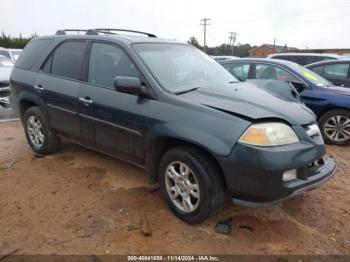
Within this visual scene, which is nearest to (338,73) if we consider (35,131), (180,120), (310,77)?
(310,77)

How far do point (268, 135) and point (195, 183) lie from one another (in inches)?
32.2

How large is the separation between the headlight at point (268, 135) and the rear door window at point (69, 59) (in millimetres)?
2452

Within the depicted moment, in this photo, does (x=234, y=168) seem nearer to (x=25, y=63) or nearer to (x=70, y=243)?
(x=70, y=243)

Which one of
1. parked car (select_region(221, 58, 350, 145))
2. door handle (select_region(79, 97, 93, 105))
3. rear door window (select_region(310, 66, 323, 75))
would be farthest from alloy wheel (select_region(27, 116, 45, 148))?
rear door window (select_region(310, 66, 323, 75))

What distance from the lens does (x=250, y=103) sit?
321 centimetres

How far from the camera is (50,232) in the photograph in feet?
10.4

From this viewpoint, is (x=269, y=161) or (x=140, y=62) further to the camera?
(x=140, y=62)

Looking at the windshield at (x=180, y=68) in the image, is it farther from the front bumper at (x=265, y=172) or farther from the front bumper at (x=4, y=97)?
the front bumper at (x=4, y=97)

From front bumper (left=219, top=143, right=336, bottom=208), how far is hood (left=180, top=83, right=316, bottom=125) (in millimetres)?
309

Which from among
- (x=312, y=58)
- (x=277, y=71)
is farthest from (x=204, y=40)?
(x=277, y=71)

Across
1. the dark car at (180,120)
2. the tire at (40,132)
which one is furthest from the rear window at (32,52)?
the tire at (40,132)

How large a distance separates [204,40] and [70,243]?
55.1 m

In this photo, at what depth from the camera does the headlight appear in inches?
112

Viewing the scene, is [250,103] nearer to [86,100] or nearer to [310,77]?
[86,100]
